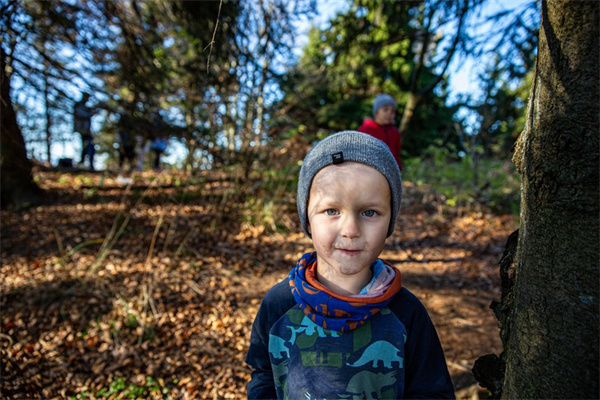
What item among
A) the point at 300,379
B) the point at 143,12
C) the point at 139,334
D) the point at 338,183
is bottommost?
the point at 139,334

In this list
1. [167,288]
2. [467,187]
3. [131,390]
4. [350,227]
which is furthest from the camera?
[467,187]

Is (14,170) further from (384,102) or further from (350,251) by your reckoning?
(350,251)

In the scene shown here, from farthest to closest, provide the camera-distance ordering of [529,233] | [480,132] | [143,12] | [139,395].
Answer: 1. [480,132]
2. [143,12]
3. [139,395]
4. [529,233]

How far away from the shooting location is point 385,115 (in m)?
4.34

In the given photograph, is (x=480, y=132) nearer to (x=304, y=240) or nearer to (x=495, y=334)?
(x=304, y=240)

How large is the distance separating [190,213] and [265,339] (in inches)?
198

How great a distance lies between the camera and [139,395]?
8.31 ft

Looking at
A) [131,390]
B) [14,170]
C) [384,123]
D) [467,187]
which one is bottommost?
[131,390]

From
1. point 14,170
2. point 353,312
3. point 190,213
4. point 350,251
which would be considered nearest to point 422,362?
point 353,312

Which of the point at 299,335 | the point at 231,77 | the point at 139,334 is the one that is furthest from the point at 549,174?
the point at 231,77

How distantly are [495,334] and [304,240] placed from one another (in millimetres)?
3020

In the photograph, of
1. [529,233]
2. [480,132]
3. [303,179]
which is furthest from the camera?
[480,132]

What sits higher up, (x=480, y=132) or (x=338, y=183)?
(x=480, y=132)

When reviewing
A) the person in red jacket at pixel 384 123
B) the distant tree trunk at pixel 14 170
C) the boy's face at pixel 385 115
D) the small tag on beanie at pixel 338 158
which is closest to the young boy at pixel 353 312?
the small tag on beanie at pixel 338 158
